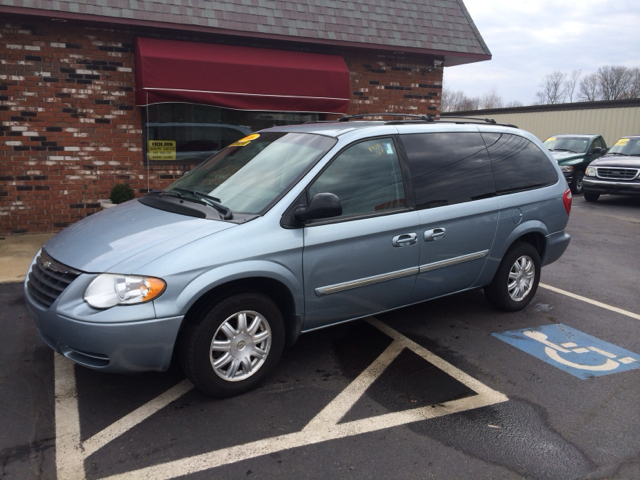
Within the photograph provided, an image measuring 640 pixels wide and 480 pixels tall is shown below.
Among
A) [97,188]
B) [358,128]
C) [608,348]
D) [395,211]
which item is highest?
[358,128]

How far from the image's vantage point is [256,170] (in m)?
4.27

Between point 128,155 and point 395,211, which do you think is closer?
point 395,211

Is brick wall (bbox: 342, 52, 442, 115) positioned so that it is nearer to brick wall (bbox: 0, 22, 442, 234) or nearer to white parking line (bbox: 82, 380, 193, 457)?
brick wall (bbox: 0, 22, 442, 234)

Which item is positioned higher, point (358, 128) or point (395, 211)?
point (358, 128)

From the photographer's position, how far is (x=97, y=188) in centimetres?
900

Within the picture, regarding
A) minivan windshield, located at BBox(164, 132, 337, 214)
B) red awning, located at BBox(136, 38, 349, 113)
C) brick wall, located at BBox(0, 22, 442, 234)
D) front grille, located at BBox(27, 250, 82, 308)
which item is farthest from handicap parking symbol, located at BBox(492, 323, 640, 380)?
brick wall, located at BBox(0, 22, 442, 234)

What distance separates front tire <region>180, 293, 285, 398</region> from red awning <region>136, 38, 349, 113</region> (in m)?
5.86

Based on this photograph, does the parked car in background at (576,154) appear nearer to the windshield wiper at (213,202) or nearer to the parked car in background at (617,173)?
the parked car in background at (617,173)

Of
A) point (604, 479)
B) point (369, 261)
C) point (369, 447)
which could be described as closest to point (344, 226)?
point (369, 261)

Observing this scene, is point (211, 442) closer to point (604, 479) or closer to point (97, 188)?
point (604, 479)

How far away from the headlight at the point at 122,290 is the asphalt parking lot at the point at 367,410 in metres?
0.77

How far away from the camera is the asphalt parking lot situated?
3.01 metres

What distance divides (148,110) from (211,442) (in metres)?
6.99

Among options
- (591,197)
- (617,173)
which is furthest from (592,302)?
(591,197)
